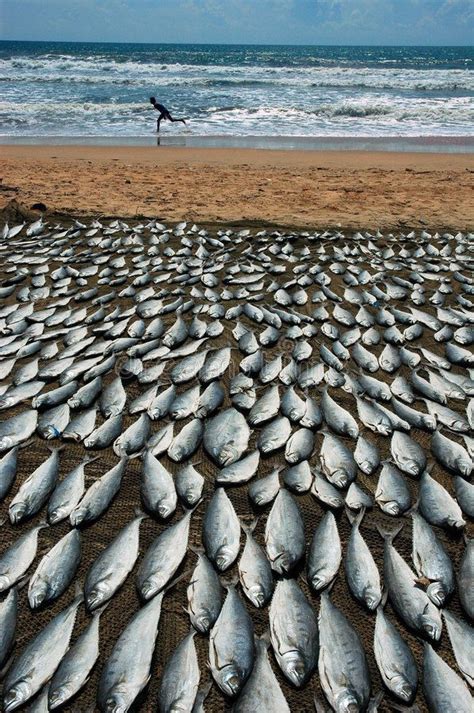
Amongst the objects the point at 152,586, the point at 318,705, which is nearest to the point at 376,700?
the point at 318,705

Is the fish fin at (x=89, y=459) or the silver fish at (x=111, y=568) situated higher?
the silver fish at (x=111, y=568)

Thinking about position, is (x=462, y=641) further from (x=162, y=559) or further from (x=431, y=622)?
(x=162, y=559)

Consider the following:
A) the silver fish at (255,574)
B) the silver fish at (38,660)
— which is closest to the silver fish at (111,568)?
the silver fish at (38,660)

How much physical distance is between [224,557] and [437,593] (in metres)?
0.99

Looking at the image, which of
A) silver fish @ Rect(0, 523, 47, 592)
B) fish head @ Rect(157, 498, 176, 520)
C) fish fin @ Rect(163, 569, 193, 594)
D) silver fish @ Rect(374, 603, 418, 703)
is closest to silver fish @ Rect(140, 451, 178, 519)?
fish head @ Rect(157, 498, 176, 520)

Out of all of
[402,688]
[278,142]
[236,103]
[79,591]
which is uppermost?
[236,103]

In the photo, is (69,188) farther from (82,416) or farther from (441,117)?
(441,117)

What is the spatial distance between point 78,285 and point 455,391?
3861 mm

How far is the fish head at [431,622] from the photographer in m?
2.16

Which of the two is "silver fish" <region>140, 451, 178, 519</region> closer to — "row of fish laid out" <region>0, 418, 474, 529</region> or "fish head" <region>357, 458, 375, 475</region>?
"row of fish laid out" <region>0, 418, 474, 529</region>

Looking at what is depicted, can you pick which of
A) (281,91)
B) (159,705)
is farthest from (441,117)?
(159,705)

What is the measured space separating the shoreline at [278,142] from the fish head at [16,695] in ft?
43.4

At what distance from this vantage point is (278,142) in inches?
561

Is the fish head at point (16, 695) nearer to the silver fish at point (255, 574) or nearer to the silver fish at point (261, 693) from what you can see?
the silver fish at point (261, 693)
